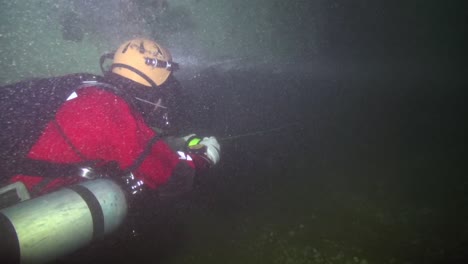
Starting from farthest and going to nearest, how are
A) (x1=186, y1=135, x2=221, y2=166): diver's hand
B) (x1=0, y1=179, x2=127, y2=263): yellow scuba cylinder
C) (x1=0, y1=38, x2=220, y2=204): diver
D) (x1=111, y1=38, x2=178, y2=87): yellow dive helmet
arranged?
(x1=186, y1=135, x2=221, y2=166): diver's hand
(x1=111, y1=38, x2=178, y2=87): yellow dive helmet
(x1=0, y1=38, x2=220, y2=204): diver
(x1=0, y1=179, x2=127, y2=263): yellow scuba cylinder

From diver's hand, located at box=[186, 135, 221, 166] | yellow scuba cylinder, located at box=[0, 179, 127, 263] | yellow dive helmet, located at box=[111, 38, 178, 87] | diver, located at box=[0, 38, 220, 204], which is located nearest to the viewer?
yellow scuba cylinder, located at box=[0, 179, 127, 263]

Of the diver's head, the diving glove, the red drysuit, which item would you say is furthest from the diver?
the diving glove

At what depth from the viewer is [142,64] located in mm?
2547

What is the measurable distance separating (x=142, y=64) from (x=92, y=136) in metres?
0.87

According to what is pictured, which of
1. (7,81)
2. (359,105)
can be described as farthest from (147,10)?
(359,105)

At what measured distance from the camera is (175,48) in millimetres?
5414

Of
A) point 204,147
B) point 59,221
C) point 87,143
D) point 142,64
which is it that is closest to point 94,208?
point 59,221

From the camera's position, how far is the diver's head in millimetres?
2490

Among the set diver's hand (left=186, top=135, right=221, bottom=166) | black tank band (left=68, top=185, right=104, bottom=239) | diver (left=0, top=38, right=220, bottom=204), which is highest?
diver (left=0, top=38, right=220, bottom=204)

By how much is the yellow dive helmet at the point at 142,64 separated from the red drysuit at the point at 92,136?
0.47 metres

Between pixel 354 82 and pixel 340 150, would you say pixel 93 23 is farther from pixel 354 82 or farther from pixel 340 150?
pixel 354 82

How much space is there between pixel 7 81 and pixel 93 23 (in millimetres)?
1517

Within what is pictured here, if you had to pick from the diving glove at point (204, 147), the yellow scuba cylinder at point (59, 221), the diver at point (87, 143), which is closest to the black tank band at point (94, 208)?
the yellow scuba cylinder at point (59, 221)

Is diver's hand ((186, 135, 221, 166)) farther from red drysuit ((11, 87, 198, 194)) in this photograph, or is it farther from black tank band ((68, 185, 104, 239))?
black tank band ((68, 185, 104, 239))
